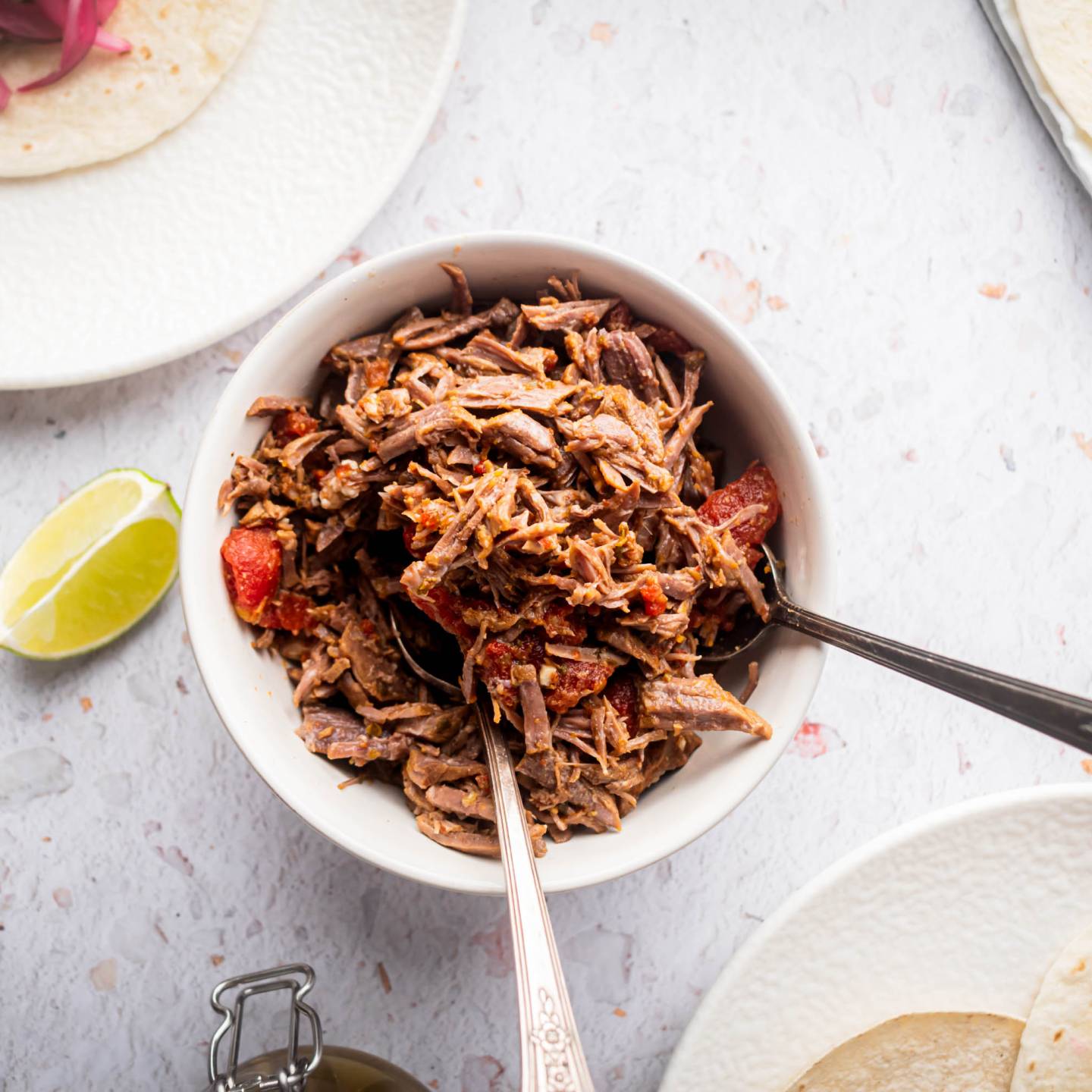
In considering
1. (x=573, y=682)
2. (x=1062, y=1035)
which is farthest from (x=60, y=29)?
(x=1062, y=1035)

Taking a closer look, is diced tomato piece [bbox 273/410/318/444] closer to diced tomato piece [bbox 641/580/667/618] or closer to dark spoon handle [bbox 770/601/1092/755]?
diced tomato piece [bbox 641/580/667/618]

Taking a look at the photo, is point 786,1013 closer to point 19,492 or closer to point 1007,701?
point 1007,701

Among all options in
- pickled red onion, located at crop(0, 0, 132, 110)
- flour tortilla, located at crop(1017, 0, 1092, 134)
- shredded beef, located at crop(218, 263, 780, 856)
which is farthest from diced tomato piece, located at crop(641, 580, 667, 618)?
pickled red onion, located at crop(0, 0, 132, 110)

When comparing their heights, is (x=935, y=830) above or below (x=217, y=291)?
below

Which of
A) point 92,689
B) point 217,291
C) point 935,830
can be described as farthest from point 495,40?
point 935,830

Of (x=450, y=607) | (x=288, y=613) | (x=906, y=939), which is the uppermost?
(x=450, y=607)

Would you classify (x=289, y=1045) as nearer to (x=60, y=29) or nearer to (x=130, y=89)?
(x=130, y=89)
